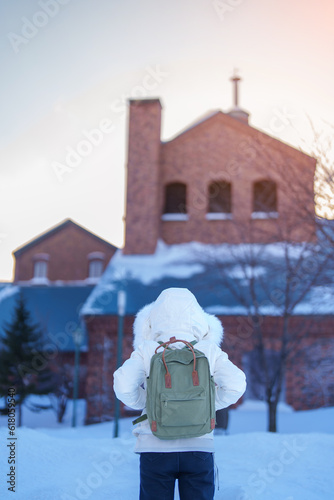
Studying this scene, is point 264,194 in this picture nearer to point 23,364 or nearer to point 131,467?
point 23,364

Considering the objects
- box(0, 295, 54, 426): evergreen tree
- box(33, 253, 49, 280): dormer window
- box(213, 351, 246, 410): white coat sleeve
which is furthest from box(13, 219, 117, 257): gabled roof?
box(213, 351, 246, 410): white coat sleeve

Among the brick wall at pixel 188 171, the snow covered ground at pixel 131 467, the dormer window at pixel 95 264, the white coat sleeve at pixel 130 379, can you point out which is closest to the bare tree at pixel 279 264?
the brick wall at pixel 188 171

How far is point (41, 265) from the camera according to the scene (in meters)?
27.6

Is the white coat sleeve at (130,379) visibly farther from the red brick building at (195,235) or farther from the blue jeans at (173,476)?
the red brick building at (195,235)

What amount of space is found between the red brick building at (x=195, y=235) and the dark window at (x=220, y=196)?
39 millimetres

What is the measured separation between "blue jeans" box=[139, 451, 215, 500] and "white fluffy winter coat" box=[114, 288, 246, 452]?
48mm

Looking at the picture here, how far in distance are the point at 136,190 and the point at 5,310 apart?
9.09 m

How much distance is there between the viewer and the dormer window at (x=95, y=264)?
27.2 m

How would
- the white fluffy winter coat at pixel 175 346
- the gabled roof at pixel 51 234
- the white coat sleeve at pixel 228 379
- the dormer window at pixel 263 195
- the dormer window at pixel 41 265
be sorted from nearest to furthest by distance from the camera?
the white fluffy winter coat at pixel 175 346
the white coat sleeve at pixel 228 379
the dormer window at pixel 263 195
the dormer window at pixel 41 265
the gabled roof at pixel 51 234

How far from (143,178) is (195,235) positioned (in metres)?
2.92

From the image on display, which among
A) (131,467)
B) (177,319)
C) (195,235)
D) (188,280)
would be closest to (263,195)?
(195,235)

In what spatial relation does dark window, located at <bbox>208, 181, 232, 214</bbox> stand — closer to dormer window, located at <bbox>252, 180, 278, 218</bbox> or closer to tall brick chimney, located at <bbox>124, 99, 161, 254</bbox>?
dormer window, located at <bbox>252, 180, 278, 218</bbox>

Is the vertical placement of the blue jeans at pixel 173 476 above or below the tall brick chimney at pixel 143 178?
below

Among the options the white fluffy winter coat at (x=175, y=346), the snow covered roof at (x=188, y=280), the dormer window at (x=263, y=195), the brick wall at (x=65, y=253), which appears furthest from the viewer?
the brick wall at (x=65, y=253)
